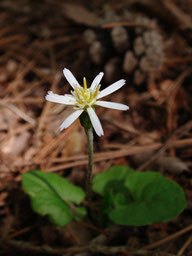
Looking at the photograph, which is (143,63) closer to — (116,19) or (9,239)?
(116,19)

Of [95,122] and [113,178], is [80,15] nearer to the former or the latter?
[113,178]

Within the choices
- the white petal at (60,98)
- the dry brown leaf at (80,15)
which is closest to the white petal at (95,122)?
the white petal at (60,98)

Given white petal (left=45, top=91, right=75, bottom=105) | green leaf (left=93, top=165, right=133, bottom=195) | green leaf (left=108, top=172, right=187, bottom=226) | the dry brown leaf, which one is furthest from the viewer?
the dry brown leaf

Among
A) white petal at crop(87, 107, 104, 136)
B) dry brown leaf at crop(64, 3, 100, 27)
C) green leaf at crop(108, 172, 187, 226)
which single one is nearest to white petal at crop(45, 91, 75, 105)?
white petal at crop(87, 107, 104, 136)

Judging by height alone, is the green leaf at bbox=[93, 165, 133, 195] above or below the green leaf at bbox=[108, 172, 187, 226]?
above

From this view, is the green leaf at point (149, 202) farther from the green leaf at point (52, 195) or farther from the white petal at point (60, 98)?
the white petal at point (60, 98)

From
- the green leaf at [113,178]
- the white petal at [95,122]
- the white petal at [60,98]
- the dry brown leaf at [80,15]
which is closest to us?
the white petal at [95,122]

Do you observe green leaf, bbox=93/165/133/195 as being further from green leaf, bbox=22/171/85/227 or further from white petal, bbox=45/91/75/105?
white petal, bbox=45/91/75/105
